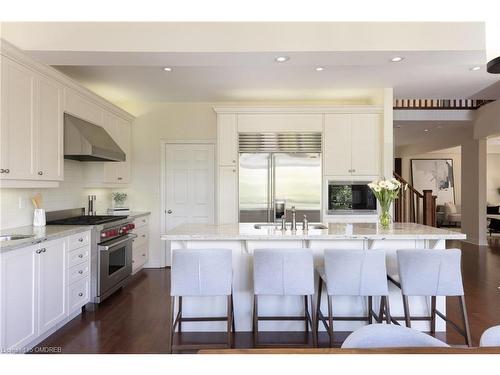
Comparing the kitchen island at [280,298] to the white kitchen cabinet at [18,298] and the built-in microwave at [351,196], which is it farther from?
the built-in microwave at [351,196]

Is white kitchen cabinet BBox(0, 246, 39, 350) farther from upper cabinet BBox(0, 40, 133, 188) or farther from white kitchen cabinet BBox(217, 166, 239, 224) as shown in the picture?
white kitchen cabinet BBox(217, 166, 239, 224)

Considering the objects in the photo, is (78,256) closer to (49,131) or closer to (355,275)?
(49,131)

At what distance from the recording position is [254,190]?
4.70 m

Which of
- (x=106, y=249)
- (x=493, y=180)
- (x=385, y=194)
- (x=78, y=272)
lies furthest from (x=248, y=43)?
(x=493, y=180)

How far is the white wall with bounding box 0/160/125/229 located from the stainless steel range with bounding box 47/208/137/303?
0.13 meters

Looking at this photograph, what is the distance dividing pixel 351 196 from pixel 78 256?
3.68 meters

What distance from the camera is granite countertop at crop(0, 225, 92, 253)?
2260mm

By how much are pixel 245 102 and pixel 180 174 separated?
167cm

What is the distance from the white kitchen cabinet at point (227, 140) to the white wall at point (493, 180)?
35.3ft

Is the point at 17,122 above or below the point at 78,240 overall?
above

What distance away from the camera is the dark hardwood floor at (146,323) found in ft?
8.83

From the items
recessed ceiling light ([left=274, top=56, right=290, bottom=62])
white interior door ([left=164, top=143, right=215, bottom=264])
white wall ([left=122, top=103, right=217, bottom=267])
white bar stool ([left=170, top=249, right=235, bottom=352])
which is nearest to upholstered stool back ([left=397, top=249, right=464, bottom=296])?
white bar stool ([left=170, top=249, right=235, bottom=352])

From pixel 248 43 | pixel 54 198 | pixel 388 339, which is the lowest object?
pixel 388 339
